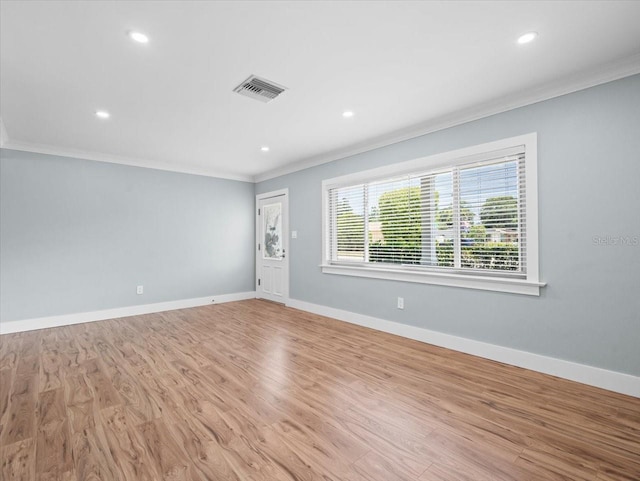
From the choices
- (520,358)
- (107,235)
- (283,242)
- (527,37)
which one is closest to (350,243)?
(283,242)

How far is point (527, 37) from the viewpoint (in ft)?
6.98

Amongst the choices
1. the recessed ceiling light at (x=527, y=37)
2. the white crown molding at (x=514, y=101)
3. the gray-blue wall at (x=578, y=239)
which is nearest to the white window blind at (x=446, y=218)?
the gray-blue wall at (x=578, y=239)

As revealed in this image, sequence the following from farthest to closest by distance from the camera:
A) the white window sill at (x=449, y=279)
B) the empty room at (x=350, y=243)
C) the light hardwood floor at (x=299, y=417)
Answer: the white window sill at (x=449, y=279) < the empty room at (x=350, y=243) < the light hardwood floor at (x=299, y=417)

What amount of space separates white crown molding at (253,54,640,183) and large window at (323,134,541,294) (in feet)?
1.12

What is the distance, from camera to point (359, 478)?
1521mm

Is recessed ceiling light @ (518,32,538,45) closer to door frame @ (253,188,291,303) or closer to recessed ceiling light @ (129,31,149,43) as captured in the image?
recessed ceiling light @ (129,31,149,43)

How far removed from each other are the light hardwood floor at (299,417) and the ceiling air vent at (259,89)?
262cm

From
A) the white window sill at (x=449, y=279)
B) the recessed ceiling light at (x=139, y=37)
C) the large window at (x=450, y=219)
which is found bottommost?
the white window sill at (x=449, y=279)

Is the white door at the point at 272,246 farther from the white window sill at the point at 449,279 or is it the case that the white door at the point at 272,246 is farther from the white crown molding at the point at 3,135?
the white crown molding at the point at 3,135

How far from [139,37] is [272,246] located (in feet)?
14.5

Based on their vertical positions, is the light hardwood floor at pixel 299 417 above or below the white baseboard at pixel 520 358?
below

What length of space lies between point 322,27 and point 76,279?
491 centimetres

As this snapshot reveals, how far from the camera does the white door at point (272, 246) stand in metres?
5.82

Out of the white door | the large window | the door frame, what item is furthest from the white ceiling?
the white door
